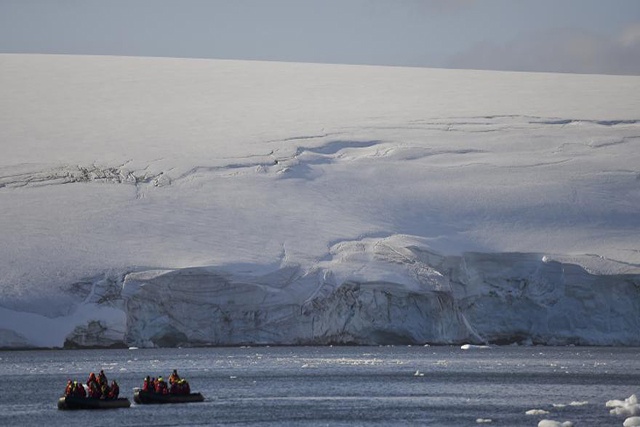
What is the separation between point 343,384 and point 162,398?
15.9 ft

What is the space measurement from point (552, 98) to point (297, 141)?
1227 cm

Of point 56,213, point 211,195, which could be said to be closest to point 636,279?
point 211,195

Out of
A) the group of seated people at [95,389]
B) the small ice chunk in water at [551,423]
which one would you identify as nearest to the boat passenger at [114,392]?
the group of seated people at [95,389]

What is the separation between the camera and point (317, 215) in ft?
140

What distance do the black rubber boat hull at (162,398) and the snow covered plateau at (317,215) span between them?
9372 mm

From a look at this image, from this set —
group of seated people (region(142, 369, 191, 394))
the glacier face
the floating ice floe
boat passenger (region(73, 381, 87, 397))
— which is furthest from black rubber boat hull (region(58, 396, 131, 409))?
the glacier face

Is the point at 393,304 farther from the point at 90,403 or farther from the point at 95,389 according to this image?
the point at 90,403

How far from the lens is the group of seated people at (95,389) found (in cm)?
2602

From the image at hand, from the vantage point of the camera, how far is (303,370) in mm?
33406

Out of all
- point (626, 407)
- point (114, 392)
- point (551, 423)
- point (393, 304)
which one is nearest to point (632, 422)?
point (551, 423)

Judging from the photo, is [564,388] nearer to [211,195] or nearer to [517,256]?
[517,256]

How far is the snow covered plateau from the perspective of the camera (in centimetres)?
3706

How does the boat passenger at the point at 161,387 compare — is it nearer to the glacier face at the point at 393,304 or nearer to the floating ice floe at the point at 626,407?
the floating ice floe at the point at 626,407

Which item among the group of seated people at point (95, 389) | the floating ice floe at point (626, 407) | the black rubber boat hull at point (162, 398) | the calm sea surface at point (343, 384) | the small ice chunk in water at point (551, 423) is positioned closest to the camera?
the small ice chunk in water at point (551, 423)
